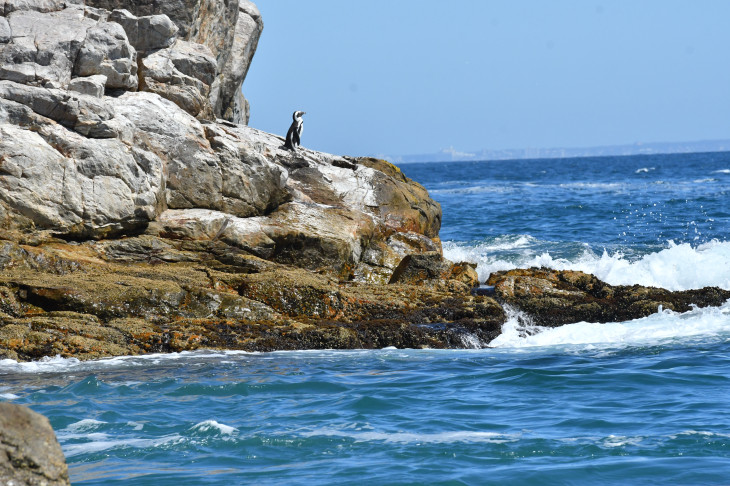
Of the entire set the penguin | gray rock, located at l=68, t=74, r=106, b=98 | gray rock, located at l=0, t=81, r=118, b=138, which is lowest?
the penguin

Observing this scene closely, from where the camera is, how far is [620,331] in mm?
14148

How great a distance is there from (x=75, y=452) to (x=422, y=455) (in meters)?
3.19

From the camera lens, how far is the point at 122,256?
14.8 meters

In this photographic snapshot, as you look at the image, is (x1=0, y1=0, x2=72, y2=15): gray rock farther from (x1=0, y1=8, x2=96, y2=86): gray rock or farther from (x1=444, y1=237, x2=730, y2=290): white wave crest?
(x1=444, y1=237, x2=730, y2=290): white wave crest

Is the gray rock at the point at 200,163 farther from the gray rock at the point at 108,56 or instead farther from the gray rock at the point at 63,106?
the gray rock at the point at 63,106

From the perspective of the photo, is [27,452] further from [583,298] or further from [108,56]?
[108,56]

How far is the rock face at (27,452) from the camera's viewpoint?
4.62 metres

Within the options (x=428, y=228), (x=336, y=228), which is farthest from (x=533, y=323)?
(x=428, y=228)

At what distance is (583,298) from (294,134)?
304 inches

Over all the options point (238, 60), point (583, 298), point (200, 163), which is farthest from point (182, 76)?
point (583, 298)

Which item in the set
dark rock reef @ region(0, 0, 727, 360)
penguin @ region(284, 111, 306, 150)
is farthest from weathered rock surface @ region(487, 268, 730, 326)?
penguin @ region(284, 111, 306, 150)

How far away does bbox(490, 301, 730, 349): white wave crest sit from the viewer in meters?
13.6

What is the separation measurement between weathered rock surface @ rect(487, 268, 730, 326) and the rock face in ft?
36.0

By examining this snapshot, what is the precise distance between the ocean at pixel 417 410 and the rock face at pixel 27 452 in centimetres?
240
